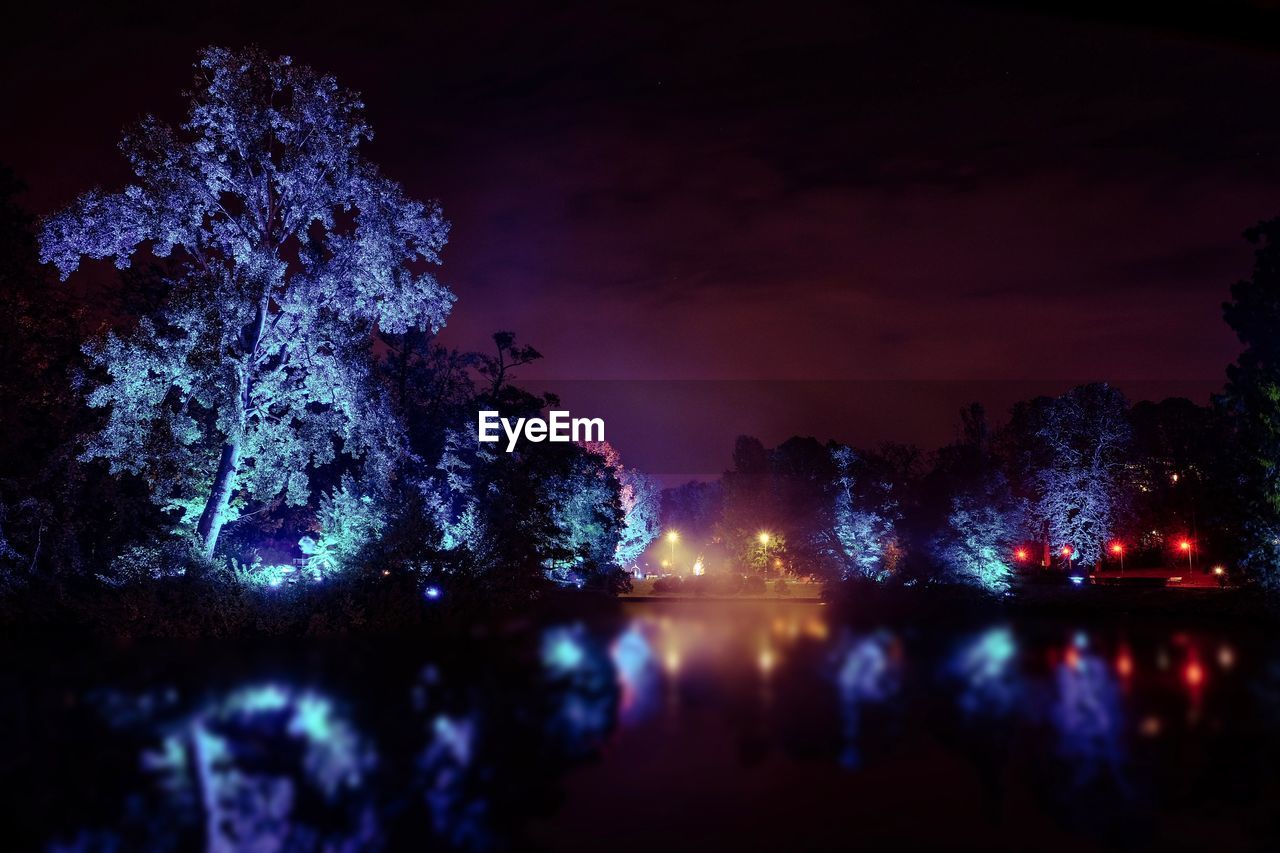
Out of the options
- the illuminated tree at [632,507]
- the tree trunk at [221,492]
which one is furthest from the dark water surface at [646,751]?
the illuminated tree at [632,507]

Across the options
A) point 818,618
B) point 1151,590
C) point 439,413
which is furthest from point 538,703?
point 1151,590

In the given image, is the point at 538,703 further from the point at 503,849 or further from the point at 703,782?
the point at 503,849

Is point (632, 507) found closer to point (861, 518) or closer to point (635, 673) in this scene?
point (861, 518)

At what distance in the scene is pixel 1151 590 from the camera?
125 ft

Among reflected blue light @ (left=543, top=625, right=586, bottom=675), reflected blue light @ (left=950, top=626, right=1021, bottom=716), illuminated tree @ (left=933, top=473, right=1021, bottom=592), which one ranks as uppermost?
illuminated tree @ (left=933, top=473, right=1021, bottom=592)

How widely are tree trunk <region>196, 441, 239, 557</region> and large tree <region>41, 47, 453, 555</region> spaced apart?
0.14 feet

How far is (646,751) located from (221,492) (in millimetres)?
21263

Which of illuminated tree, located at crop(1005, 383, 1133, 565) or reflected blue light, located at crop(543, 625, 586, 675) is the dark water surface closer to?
reflected blue light, located at crop(543, 625, 586, 675)

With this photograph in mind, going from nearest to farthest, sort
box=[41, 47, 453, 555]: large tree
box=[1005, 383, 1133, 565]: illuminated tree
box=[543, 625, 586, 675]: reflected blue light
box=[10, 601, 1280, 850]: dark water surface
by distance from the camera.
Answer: box=[10, 601, 1280, 850]: dark water surface < box=[543, 625, 586, 675]: reflected blue light < box=[41, 47, 453, 555]: large tree < box=[1005, 383, 1133, 565]: illuminated tree

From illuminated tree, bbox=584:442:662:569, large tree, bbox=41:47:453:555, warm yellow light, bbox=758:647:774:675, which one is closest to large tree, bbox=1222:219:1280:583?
warm yellow light, bbox=758:647:774:675

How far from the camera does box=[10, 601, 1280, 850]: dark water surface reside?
24.3 ft

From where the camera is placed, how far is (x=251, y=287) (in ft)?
86.0

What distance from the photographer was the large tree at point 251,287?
25344 mm

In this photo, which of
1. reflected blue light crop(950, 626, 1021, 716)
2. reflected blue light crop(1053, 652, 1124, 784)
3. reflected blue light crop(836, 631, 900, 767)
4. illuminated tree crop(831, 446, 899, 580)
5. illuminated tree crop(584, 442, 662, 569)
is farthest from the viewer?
Answer: illuminated tree crop(584, 442, 662, 569)
